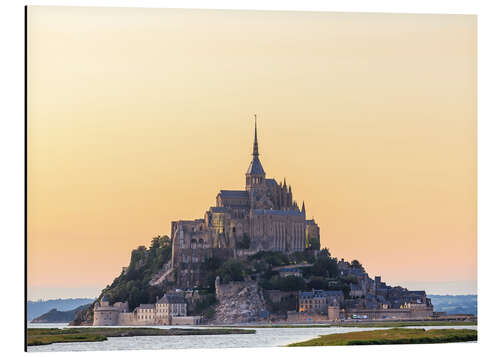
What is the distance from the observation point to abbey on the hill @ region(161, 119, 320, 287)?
5741 centimetres

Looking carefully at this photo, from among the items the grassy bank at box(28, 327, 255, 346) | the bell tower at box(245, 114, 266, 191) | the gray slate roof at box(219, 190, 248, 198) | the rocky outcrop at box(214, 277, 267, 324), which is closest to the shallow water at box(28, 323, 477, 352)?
the grassy bank at box(28, 327, 255, 346)

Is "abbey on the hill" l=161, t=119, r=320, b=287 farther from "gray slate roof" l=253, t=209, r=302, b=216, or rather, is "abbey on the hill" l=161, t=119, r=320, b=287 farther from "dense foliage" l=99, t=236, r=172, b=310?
"dense foliage" l=99, t=236, r=172, b=310

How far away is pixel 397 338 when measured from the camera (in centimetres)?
3962

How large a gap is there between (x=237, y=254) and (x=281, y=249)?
194 centimetres

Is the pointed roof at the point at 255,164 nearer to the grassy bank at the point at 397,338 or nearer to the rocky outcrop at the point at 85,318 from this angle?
the rocky outcrop at the point at 85,318

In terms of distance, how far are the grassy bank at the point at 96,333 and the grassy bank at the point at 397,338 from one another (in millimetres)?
6265

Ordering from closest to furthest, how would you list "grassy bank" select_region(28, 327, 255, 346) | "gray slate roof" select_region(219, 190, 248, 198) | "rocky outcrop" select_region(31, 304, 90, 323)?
1. "grassy bank" select_region(28, 327, 255, 346)
2. "rocky outcrop" select_region(31, 304, 90, 323)
3. "gray slate roof" select_region(219, 190, 248, 198)

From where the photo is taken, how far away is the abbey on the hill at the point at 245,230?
2260 inches

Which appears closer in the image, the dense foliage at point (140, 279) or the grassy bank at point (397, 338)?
the grassy bank at point (397, 338)

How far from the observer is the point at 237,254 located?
5881 cm

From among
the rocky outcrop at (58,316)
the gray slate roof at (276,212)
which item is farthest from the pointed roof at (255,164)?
the rocky outcrop at (58,316)

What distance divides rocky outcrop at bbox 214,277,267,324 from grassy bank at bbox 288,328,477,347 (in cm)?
1368

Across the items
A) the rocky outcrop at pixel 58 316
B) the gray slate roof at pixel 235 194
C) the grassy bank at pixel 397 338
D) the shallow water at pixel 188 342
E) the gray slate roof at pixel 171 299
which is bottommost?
the shallow water at pixel 188 342

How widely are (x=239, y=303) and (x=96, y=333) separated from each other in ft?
37.6
